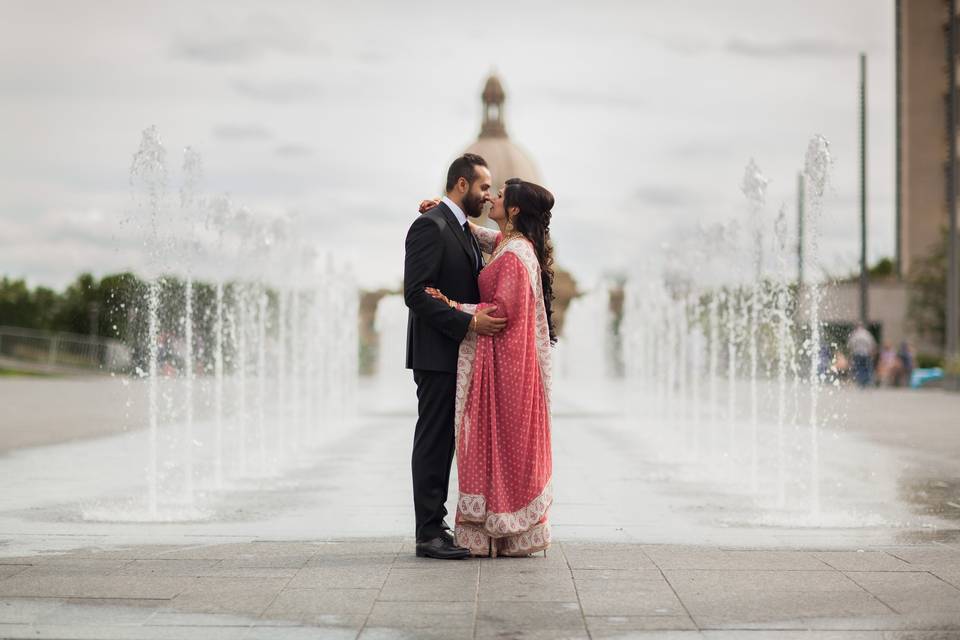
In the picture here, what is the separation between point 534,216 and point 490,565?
66.8 inches

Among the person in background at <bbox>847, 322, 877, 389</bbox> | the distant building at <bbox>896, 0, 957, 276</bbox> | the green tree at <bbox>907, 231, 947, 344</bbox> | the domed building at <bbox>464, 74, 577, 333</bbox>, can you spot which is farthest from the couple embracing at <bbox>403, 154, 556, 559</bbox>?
the domed building at <bbox>464, 74, 577, 333</bbox>

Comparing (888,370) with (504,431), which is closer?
(504,431)

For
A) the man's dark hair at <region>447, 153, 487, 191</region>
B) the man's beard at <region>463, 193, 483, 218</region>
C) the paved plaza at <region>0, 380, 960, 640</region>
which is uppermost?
the man's dark hair at <region>447, 153, 487, 191</region>

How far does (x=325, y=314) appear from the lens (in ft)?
90.0

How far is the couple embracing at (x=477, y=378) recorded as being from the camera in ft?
20.2

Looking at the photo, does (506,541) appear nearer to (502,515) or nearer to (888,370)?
(502,515)

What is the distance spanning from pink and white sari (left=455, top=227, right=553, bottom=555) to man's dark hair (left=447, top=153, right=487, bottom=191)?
0.39 metres

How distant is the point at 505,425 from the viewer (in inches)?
244

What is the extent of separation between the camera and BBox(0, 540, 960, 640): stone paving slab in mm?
4605

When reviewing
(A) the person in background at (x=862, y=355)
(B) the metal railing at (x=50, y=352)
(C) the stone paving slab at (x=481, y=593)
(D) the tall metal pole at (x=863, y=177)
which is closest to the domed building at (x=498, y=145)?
(B) the metal railing at (x=50, y=352)

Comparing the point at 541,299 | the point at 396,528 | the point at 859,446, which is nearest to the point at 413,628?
the point at 541,299

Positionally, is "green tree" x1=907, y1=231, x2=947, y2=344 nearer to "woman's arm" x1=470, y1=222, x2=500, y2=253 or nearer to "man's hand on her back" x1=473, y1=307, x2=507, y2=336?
"woman's arm" x1=470, y1=222, x2=500, y2=253

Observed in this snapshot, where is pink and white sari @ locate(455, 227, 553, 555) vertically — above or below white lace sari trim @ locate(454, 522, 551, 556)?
above

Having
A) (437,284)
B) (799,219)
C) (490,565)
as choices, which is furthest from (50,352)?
(490,565)
